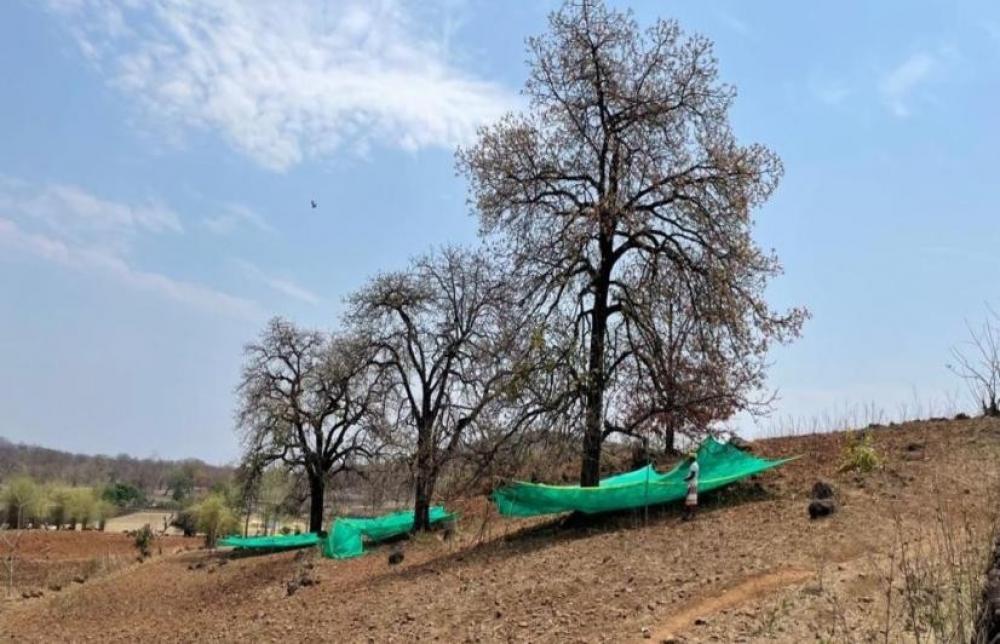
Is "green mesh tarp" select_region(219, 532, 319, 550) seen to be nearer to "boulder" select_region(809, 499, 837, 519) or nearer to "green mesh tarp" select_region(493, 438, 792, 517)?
"green mesh tarp" select_region(493, 438, 792, 517)

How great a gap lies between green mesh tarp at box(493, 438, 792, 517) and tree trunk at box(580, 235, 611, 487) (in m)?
0.75

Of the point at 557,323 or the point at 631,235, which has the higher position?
the point at 631,235

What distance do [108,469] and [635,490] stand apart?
17614 cm

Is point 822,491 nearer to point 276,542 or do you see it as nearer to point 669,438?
point 669,438

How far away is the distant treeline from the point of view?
127875 mm

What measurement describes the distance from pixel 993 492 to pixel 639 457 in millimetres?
7970

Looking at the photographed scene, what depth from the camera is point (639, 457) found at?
17281 mm

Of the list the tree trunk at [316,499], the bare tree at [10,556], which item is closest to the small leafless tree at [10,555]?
the bare tree at [10,556]

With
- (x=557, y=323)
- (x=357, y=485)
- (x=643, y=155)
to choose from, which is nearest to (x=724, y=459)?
(x=557, y=323)

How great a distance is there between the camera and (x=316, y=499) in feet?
91.5

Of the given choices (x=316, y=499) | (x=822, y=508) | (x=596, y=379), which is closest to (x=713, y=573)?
(x=822, y=508)

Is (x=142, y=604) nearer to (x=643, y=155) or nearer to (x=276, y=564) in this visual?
(x=276, y=564)

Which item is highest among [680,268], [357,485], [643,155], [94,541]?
[643,155]

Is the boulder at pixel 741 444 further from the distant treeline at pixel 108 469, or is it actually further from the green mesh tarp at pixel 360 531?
the distant treeline at pixel 108 469
